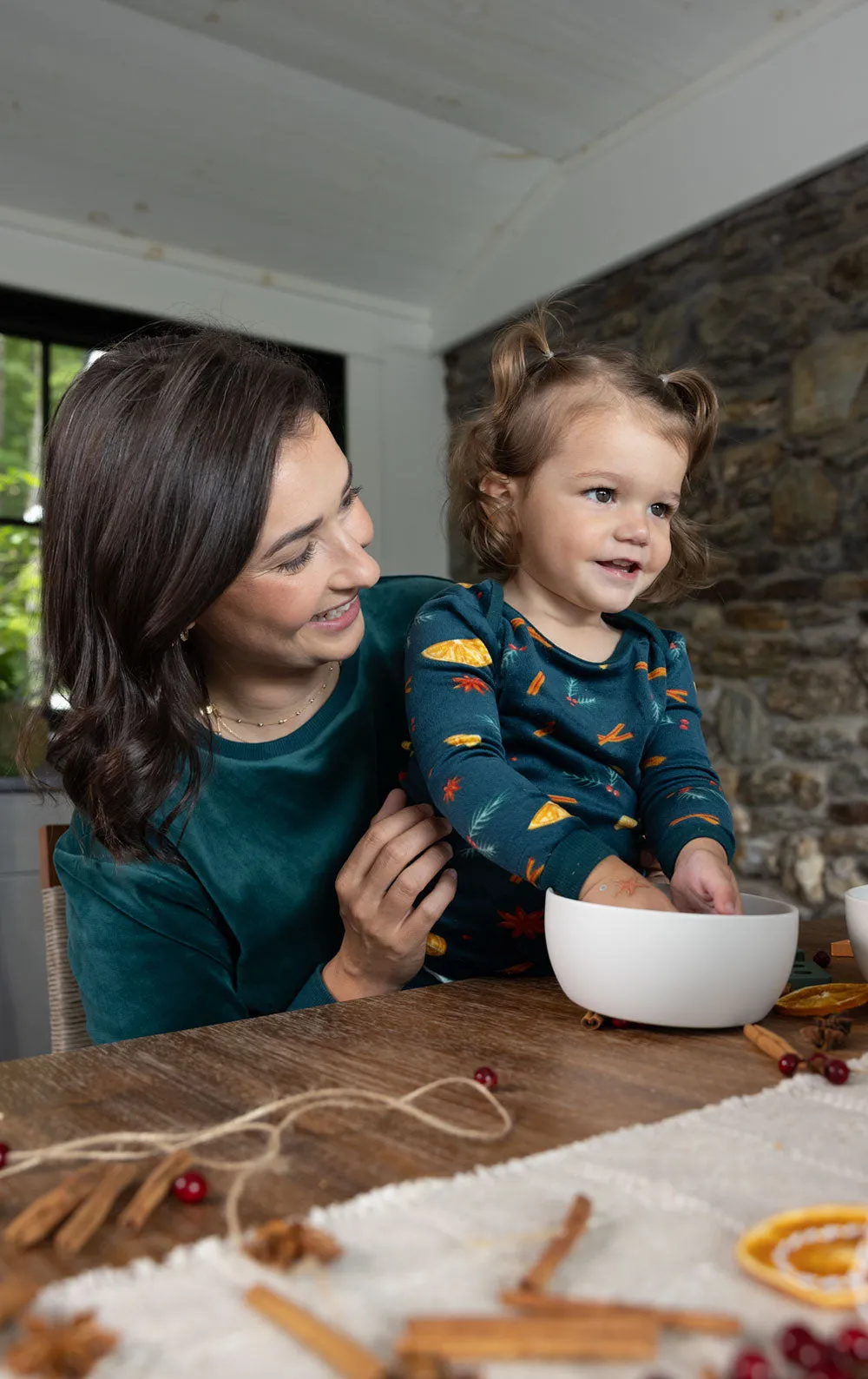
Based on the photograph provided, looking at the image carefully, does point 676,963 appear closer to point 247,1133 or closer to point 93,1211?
point 247,1133

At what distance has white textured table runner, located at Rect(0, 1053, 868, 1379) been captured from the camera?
1.25 feet

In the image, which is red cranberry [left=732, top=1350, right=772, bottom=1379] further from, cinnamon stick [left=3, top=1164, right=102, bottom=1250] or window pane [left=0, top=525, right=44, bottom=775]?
window pane [left=0, top=525, right=44, bottom=775]

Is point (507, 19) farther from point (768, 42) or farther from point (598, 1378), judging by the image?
point (598, 1378)

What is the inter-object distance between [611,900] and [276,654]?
1.46 feet

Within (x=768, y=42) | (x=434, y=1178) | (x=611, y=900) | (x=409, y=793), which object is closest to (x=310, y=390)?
(x=409, y=793)

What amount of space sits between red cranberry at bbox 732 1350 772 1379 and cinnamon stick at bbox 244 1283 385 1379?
0.11 metres

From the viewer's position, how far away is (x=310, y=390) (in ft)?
3.89

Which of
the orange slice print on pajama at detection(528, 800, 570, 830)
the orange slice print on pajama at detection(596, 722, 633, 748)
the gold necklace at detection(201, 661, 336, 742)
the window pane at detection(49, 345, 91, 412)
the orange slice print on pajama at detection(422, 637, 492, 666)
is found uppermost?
the window pane at detection(49, 345, 91, 412)

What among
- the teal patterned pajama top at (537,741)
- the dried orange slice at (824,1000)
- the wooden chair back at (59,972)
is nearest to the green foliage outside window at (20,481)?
the wooden chair back at (59,972)

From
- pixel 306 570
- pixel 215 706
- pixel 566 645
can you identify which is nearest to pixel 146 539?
pixel 306 570

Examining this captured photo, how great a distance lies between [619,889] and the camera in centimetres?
90

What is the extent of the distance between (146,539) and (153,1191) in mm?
681

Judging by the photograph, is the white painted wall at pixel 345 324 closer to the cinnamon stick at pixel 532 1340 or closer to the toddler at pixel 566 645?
the toddler at pixel 566 645

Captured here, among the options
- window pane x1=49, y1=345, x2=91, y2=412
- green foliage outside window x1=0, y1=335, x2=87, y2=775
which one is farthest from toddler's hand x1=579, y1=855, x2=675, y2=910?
window pane x1=49, y1=345, x2=91, y2=412
